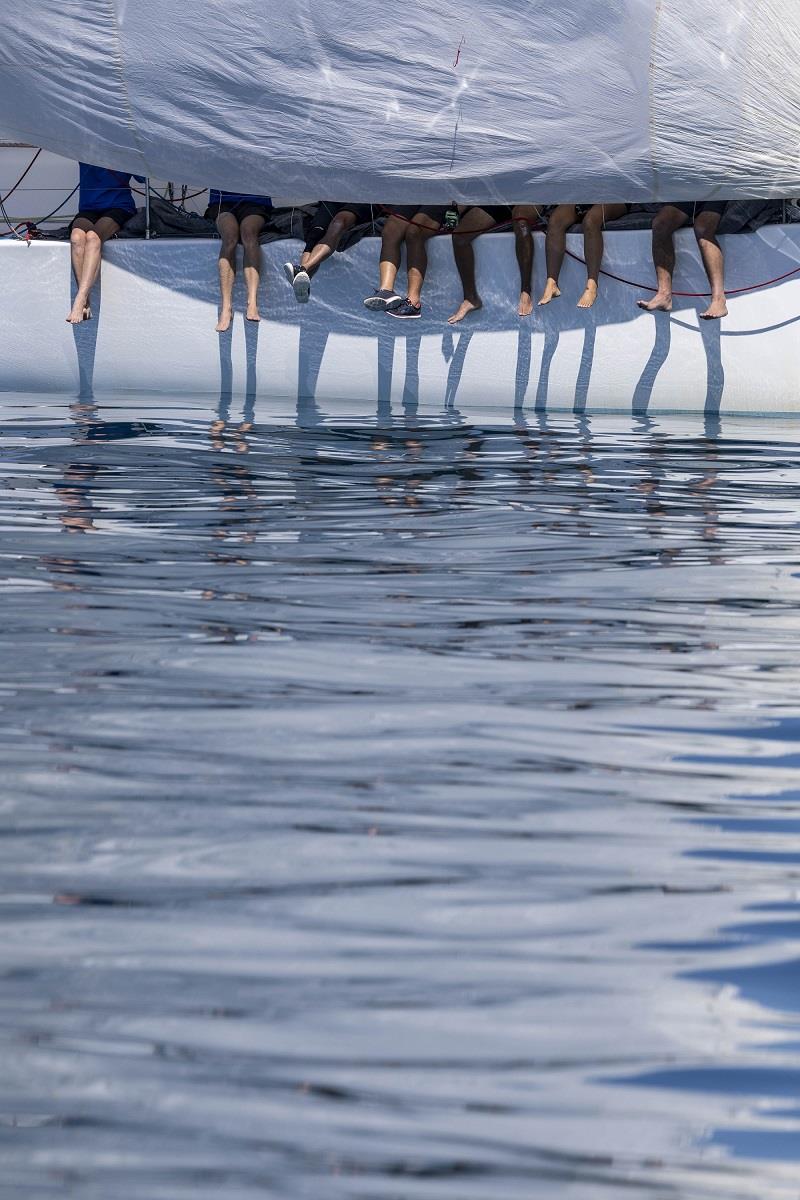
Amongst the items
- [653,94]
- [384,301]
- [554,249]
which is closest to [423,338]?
[384,301]

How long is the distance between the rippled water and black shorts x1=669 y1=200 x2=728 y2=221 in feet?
12.6

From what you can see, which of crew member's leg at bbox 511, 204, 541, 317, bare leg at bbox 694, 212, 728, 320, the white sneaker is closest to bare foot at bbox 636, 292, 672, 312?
bare leg at bbox 694, 212, 728, 320

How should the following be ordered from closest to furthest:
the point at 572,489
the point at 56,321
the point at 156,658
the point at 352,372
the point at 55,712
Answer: the point at 55,712
the point at 156,658
the point at 572,489
the point at 352,372
the point at 56,321

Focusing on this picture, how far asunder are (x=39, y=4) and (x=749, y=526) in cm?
538

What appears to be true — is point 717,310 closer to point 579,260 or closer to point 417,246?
point 579,260

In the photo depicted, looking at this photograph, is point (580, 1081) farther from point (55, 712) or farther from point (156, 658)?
point (156, 658)

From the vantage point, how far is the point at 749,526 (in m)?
3.82

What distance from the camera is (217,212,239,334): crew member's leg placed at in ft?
25.2

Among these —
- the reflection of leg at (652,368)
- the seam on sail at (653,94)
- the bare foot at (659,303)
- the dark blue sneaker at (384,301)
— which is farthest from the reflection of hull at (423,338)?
the dark blue sneaker at (384,301)

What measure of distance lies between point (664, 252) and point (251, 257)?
196 centimetres

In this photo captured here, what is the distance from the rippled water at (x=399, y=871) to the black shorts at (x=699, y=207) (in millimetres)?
3850

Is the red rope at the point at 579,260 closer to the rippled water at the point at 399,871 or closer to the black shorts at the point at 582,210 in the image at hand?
the black shorts at the point at 582,210

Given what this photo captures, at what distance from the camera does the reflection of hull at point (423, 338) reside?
703cm

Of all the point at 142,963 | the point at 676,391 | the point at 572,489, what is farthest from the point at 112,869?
the point at 676,391
